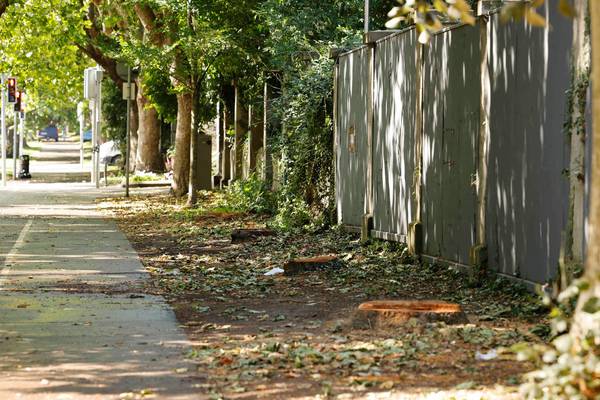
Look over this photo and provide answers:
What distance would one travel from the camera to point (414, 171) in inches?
563

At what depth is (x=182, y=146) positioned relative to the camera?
2958 centimetres

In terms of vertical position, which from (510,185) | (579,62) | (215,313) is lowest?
(215,313)

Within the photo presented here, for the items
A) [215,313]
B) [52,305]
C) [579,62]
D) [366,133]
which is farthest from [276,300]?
[366,133]

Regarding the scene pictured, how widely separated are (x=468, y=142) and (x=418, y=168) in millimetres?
1665

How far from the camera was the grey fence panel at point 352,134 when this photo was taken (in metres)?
17.1

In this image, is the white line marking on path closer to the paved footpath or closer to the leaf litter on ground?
the paved footpath

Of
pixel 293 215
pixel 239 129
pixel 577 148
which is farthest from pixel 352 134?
pixel 239 129

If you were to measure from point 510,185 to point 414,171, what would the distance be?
3.09 metres

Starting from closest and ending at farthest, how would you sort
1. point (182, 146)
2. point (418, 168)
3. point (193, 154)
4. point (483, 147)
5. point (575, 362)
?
point (575, 362) → point (483, 147) → point (418, 168) → point (193, 154) → point (182, 146)

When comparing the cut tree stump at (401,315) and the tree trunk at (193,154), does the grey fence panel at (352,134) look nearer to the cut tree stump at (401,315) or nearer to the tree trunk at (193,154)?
the cut tree stump at (401,315)

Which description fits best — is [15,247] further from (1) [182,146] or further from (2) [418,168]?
(1) [182,146]

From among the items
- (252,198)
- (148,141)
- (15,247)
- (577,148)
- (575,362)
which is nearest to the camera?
(575,362)

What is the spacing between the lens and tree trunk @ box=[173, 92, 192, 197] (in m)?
29.4

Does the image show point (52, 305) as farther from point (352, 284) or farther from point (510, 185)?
point (510, 185)
